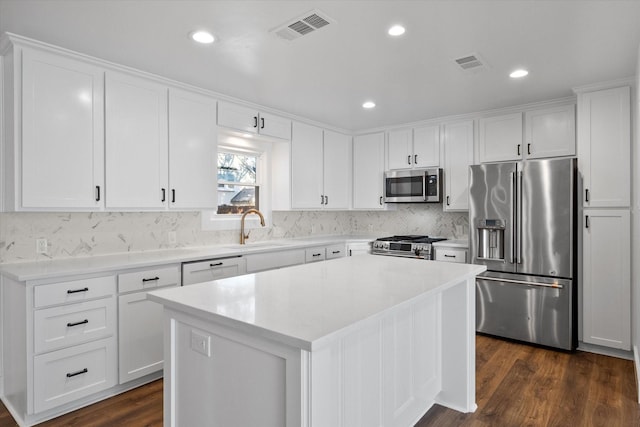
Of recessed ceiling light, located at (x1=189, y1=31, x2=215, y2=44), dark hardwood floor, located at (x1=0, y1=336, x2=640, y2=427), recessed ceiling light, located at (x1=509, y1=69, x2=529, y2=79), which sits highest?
recessed ceiling light, located at (x1=189, y1=31, x2=215, y2=44)

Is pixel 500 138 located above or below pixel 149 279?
above

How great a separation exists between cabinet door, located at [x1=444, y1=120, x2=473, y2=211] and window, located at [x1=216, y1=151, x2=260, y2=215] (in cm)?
225

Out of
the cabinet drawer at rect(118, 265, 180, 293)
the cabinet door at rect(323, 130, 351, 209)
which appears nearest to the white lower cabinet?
the cabinet drawer at rect(118, 265, 180, 293)

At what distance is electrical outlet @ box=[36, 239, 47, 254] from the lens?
9.00 feet

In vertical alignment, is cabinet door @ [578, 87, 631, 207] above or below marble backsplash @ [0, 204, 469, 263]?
above

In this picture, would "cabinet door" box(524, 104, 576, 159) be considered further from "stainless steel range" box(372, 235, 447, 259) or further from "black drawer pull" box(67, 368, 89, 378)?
"black drawer pull" box(67, 368, 89, 378)

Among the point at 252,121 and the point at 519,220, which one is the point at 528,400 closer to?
the point at 519,220

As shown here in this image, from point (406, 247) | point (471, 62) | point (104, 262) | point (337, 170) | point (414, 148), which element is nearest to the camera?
point (104, 262)

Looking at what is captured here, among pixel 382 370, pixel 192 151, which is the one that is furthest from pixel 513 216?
pixel 192 151

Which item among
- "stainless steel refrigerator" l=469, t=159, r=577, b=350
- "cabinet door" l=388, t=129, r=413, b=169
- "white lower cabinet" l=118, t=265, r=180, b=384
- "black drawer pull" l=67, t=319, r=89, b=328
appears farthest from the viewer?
→ "cabinet door" l=388, t=129, r=413, b=169

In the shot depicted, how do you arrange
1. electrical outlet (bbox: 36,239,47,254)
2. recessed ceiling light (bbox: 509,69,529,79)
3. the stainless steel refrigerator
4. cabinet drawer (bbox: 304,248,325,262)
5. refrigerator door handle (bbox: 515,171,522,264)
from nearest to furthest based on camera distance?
electrical outlet (bbox: 36,239,47,254) → recessed ceiling light (bbox: 509,69,529,79) → the stainless steel refrigerator → refrigerator door handle (bbox: 515,171,522,264) → cabinet drawer (bbox: 304,248,325,262)

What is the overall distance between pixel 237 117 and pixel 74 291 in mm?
2097

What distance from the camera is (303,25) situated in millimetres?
2250

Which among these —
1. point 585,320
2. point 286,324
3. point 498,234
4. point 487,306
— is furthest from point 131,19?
point 585,320
